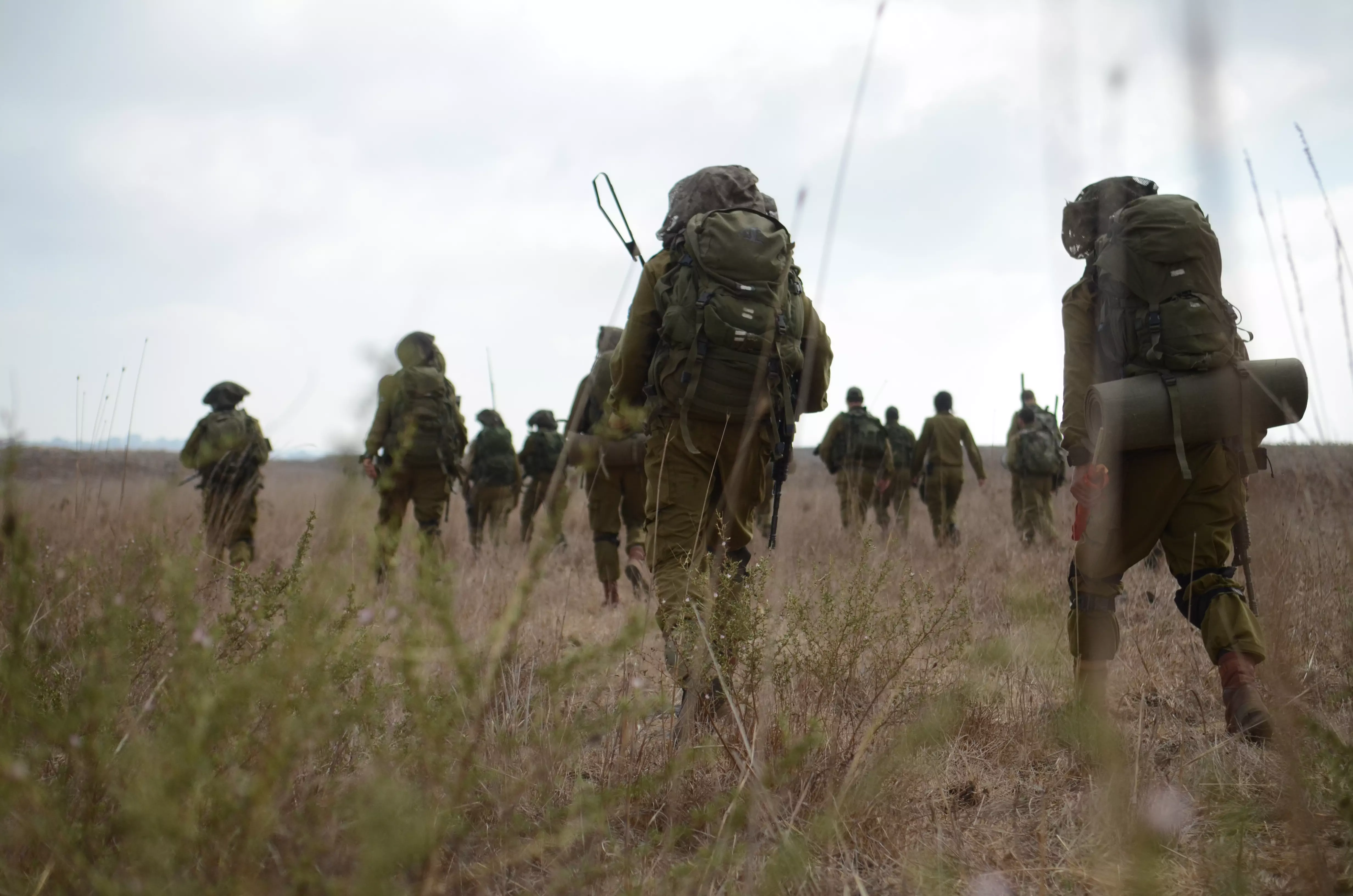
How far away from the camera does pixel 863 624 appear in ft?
7.68

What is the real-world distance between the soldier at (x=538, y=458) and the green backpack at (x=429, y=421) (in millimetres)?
2528

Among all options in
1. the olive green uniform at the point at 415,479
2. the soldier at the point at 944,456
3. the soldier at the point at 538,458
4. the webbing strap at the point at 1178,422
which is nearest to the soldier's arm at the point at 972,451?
the soldier at the point at 944,456

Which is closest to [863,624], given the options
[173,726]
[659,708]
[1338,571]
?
[659,708]

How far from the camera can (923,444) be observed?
10375 mm

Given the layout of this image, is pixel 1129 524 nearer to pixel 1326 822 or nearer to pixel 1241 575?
pixel 1241 575

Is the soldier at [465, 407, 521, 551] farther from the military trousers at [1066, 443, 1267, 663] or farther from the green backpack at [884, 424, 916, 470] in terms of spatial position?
the military trousers at [1066, 443, 1267, 663]

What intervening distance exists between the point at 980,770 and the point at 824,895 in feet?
2.92

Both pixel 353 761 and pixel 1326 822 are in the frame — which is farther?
pixel 353 761

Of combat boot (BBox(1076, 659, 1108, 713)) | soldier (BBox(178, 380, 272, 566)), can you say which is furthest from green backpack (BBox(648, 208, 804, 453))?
soldier (BBox(178, 380, 272, 566))

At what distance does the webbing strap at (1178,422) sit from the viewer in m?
2.59

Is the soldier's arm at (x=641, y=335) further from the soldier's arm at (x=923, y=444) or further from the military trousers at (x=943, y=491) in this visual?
the soldier's arm at (x=923, y=444)

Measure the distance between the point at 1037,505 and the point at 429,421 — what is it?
633 cm

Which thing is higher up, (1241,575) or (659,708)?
(1241,575)

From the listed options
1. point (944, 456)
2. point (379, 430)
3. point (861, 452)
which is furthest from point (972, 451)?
point (379, 430)
